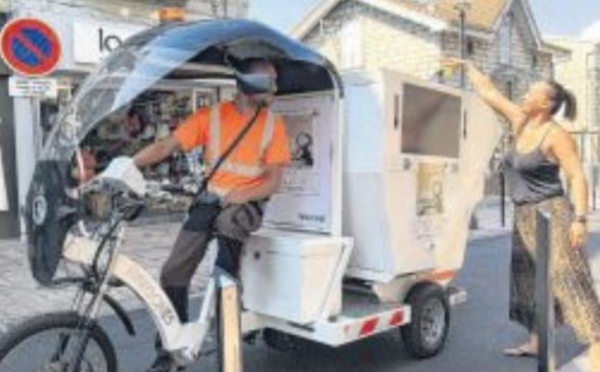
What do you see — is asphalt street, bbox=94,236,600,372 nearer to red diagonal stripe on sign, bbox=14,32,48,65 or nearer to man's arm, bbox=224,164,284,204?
man's arm, bbox=224,164,284,204

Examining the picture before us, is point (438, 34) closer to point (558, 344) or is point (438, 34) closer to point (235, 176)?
point (558, 344)

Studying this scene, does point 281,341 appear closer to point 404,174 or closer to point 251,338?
point 251,338

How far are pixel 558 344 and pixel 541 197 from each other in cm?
136

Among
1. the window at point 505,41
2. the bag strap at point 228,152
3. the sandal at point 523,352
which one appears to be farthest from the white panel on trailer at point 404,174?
the window at point 505,41

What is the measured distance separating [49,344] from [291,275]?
138 cm

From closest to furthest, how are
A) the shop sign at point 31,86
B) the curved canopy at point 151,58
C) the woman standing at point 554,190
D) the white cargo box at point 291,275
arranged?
1. the curved canopy at point 151,58
2. the white cargo box at point 291,275
3. the woman standing at point 554,190
4. the shop sign at point 31,86

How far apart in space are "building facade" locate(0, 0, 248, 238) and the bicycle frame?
294 inches

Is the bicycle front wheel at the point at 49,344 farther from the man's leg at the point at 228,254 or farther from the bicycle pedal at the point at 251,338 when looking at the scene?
the bicycle pedal at the point at 251,338

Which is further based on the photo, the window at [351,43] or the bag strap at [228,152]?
the window at [351,43]

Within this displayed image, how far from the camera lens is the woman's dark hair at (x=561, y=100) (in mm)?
5531

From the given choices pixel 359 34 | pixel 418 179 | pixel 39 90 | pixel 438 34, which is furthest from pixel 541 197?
pixel 359 34

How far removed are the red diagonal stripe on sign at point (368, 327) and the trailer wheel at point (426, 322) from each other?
0.46 m

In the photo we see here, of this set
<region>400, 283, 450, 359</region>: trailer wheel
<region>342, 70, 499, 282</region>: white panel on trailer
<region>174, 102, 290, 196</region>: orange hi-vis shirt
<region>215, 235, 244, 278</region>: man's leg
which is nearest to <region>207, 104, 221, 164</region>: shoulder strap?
<region>174, 102, 290, 196</region>: orange hi-vis shirt

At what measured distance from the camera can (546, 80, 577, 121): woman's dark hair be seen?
18.1ft
